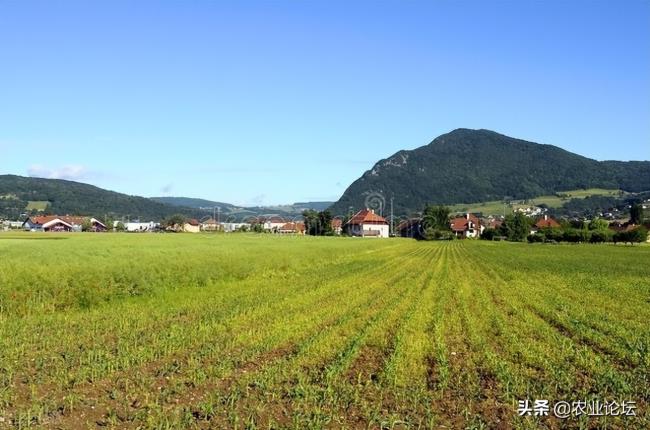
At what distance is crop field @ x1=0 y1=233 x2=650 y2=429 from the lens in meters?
8.26

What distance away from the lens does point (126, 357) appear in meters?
11.2

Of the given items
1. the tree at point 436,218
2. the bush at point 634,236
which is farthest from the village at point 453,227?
the tree at point 436,218

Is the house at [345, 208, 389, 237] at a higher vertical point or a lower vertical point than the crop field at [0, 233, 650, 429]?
higher

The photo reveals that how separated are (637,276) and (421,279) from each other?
13780 mm

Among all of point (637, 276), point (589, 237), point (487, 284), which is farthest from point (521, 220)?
point (487, 284)

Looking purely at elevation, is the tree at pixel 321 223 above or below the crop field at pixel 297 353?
above

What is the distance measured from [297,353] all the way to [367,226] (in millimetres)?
159812

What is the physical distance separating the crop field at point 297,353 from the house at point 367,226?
146m

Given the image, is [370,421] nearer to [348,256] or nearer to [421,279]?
[421,279]

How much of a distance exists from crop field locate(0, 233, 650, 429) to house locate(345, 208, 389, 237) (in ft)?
479

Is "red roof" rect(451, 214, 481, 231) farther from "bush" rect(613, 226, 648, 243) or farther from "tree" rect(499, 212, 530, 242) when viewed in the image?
"bush" rect(613, 226, 648, 243)

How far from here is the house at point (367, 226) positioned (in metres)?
170

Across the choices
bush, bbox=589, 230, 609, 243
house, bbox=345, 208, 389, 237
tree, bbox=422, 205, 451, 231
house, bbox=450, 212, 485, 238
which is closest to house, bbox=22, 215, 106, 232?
house, bbox=345, 208, 389, 237

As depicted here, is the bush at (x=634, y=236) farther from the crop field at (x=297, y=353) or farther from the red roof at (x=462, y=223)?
the crop field at (x=297, y=353)
